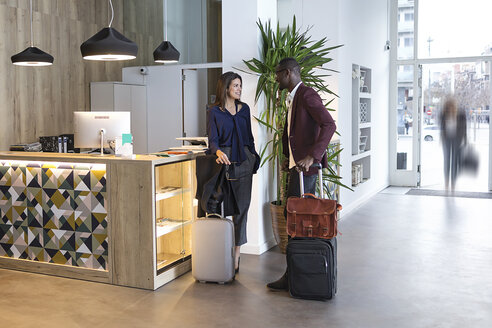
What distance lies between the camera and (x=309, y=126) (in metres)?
4.41

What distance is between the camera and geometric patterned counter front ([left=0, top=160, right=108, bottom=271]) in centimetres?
479

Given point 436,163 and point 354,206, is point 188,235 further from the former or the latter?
point 436,163

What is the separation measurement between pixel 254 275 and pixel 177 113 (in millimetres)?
4688

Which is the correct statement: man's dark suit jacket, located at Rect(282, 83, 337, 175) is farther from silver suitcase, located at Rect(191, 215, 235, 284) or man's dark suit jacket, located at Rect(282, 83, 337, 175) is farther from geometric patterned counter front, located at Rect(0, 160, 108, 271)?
geometric patterned counter front, located at Rect(0, 160, 108, 271)

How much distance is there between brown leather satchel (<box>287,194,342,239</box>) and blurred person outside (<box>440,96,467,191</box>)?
6.30m

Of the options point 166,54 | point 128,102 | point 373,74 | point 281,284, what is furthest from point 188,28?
point 281,284

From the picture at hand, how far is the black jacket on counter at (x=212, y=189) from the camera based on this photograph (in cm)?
473

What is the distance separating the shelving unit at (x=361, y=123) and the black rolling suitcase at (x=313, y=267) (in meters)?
4.27

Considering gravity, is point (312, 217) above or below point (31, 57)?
below

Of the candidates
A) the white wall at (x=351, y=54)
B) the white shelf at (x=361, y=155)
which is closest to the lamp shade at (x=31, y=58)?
the white wall at (x=351, y=54)

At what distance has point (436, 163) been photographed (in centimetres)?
1067

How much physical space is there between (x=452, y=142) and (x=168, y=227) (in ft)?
21.6

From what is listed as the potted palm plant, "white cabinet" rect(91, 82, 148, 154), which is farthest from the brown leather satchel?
"white cabinet" rect(91, 82, 148, 154)

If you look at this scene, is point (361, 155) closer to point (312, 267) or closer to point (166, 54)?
point (166, 54)
